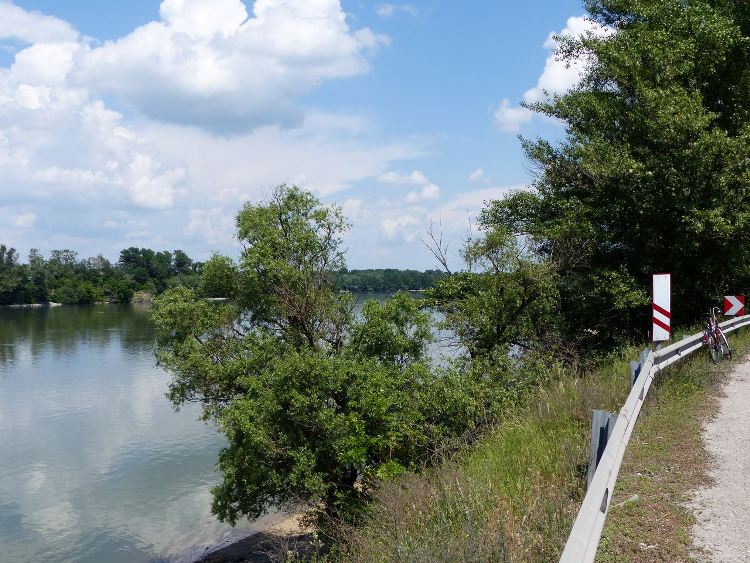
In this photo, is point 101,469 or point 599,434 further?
point 101,469

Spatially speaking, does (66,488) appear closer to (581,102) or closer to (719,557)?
(581,102)

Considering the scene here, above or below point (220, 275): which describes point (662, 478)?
below

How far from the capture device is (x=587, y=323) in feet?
68.8

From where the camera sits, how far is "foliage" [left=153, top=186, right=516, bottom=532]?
51.5ft

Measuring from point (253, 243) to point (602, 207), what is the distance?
11.0 m

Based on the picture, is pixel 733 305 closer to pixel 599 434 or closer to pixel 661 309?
pixel 661 309

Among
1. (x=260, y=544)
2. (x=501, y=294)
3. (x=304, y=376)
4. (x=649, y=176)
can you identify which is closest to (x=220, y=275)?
(x=304, y=376)

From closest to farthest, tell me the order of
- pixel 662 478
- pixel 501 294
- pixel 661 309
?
pixel 662 478 → pixel 661 309 → pixel 501 294

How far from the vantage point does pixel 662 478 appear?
6355 mm

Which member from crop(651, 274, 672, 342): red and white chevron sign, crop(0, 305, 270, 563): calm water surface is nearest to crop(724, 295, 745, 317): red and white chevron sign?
crop(651, 274, 672, 342): red and white chevron sign

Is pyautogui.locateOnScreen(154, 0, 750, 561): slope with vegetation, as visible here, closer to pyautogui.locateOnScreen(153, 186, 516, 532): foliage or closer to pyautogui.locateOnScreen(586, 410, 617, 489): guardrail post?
pyautogui.locateOnScreen(153, 186, 516, 532): foliage

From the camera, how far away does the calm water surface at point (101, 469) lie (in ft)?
77.3

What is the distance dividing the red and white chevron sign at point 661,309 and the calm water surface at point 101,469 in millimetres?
18165

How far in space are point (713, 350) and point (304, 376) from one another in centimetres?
934
